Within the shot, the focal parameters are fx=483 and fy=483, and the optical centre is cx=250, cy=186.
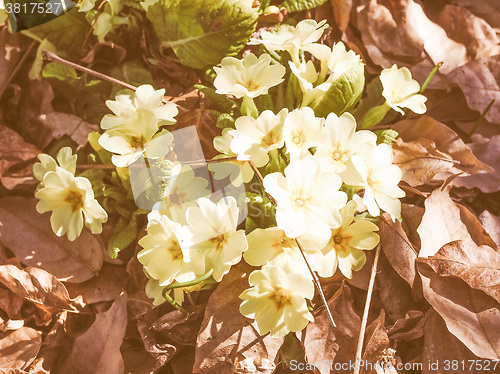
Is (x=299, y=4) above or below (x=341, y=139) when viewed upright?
above

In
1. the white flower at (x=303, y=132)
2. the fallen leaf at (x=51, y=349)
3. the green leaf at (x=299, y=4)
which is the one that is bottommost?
the fallen leaf at (x=51, y=349)

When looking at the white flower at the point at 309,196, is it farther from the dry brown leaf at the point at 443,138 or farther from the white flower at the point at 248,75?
the dry brown leaf at the point at 443,138

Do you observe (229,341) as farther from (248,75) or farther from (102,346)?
(248,75)


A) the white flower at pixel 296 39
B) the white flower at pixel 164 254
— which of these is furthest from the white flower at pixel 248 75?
the white flower at pixel 164 254

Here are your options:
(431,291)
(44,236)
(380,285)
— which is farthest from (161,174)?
(431,291)

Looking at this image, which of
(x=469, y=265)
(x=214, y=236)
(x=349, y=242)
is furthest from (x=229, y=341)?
(x=469, y=265)

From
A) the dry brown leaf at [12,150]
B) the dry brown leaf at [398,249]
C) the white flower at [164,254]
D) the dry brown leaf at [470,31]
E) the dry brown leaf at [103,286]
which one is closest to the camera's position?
the white flower at [164,254]
